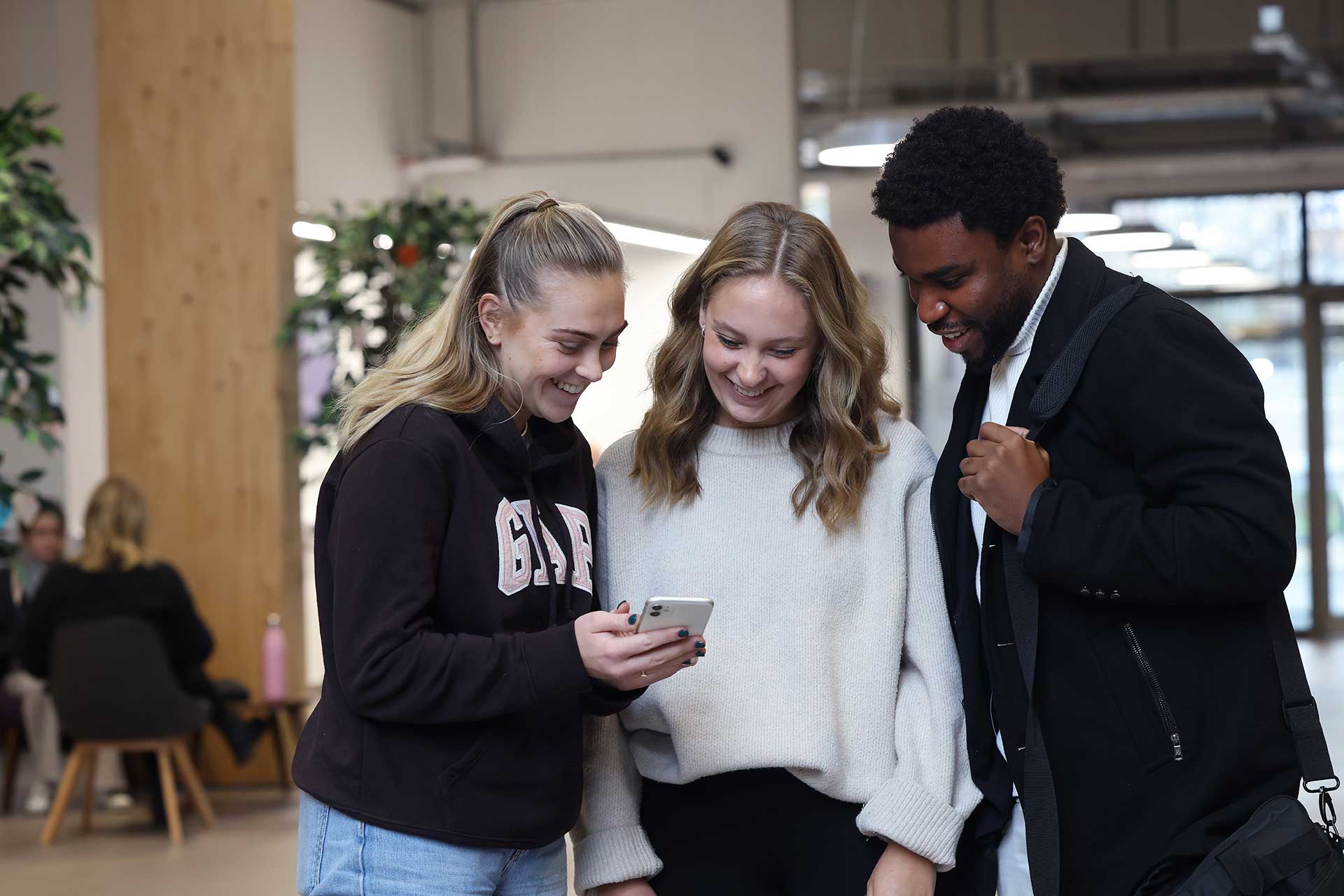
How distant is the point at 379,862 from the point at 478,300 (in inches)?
27.7

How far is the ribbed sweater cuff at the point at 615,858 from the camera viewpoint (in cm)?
196

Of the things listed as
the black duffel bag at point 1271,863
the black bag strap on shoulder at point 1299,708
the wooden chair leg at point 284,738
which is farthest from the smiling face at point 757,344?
the wooden chair leg at point 284,738

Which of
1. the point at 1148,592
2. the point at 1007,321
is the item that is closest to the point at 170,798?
the point at 1007,321

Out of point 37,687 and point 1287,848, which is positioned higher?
point 1287,848

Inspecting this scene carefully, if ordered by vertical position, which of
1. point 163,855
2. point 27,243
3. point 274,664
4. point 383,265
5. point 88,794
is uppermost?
point 383,265

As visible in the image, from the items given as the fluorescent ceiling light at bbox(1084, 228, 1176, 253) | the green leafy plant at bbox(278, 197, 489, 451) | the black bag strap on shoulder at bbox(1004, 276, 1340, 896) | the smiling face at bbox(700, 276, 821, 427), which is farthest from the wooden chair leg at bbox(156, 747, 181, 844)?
the fluorescent ceiling light at bbox(1084, 228, 1176, 253)

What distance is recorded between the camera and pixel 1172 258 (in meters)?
12.8

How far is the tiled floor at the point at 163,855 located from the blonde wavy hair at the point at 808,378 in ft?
11.9

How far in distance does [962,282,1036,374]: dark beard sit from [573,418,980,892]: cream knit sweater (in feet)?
0.79

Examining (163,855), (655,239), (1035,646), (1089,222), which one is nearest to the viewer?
(1035,646)

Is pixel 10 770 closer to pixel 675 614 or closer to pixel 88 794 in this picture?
pixel 88 794

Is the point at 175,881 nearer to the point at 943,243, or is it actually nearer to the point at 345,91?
the point at 943,243

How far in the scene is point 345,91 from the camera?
11.5 metres

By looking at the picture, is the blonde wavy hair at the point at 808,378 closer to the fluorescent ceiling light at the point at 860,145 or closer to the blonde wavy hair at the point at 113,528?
the blonde wavy hair at the point at 113,528
